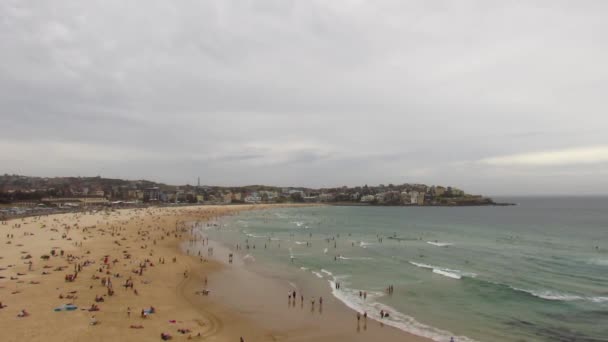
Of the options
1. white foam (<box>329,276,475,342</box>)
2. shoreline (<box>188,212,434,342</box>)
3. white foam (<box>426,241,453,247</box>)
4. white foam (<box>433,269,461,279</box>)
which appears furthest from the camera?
white foam (<box>426,241,453,247</box>)

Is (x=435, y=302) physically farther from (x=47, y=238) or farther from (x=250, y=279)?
(x=47, y=238)

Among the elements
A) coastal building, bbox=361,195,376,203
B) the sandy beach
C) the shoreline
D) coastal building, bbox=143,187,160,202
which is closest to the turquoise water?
the shoreline

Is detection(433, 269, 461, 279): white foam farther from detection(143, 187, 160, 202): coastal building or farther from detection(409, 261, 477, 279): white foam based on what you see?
detection(143, 187, 160, 202): coastal building

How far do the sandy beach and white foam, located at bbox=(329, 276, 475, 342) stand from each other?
28.3 inches

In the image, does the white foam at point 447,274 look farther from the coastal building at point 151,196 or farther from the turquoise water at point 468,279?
the coastal building at point 151,196

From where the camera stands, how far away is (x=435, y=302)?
23.4 metres

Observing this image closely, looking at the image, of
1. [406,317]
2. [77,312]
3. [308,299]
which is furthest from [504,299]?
[77,312]

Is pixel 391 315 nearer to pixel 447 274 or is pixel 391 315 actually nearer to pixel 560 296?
pixel 447 274

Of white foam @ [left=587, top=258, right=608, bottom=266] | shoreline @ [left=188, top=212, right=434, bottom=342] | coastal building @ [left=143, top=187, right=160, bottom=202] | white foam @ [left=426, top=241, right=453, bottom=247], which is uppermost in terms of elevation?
coastal building @ [left=143, top=187, right=160, bottom=202]

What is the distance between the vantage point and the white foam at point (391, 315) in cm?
1812

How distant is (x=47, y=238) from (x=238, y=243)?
70.3 ft

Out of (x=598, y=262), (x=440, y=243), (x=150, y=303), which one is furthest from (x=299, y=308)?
(x=440, y=243)

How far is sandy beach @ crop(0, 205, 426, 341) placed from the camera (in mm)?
17516

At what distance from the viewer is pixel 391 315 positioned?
21.0m
